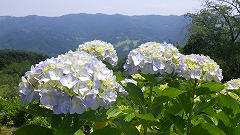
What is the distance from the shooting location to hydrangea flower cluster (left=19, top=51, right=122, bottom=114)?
190 centimetres

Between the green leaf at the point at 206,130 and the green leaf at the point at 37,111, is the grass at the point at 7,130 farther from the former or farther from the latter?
the green leaf at the point at 37,111

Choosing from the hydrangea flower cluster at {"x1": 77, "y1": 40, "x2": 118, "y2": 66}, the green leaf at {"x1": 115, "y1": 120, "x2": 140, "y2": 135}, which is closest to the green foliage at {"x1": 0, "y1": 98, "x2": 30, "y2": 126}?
the hydrangea flower cluster at {"x1": 77, "y1": 40, "x2": 118, "y2": 66}

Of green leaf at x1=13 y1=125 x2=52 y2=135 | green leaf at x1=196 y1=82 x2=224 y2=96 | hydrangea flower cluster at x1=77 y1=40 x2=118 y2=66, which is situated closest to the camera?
green leaf at x1=13 y1=125 x2=52 y2=135

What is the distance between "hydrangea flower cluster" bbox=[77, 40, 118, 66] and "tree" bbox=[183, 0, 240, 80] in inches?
1238

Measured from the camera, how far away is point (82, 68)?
6.68ft

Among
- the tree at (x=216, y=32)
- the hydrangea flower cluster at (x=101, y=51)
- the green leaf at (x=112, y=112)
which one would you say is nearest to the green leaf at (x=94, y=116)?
the green leaf at (x=112, y=112)

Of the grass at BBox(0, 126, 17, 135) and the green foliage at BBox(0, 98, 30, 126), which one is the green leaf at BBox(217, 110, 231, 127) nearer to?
the grass at BBox(0, 126, 17, 135)

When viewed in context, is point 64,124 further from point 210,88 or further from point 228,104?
point 228,104

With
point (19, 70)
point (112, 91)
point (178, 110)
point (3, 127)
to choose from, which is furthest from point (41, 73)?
point (19, 70)

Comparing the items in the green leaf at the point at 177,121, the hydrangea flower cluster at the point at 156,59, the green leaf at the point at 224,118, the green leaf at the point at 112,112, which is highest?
the hydrangea flower cluster at the point at 156,59

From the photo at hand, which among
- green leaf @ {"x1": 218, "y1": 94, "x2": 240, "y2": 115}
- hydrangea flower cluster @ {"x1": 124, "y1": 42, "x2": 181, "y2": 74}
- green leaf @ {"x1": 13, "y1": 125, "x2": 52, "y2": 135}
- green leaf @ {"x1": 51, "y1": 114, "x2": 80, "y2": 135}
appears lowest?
green leaf @ {"x1": 218, "y1": 94, "x2": 240, "y2": 115}

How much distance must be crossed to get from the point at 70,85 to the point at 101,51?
2.42 m

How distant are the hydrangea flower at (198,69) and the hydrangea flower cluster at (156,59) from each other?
3.5 inches

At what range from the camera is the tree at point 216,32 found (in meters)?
35.5
